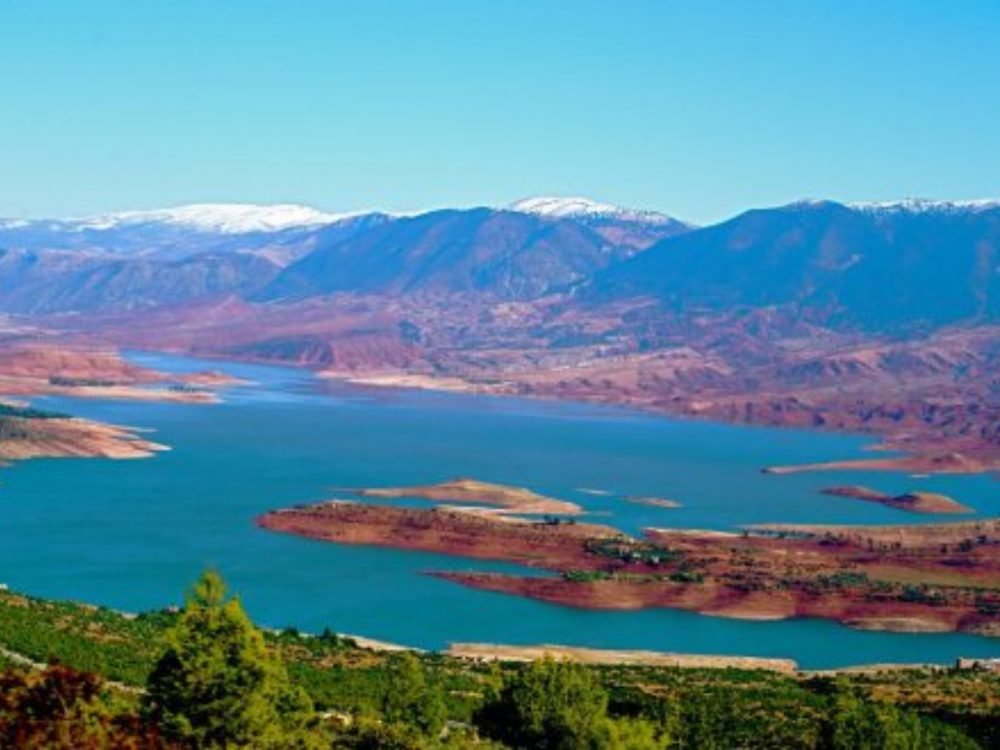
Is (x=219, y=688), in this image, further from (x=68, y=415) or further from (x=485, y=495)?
(x=68, y=415)

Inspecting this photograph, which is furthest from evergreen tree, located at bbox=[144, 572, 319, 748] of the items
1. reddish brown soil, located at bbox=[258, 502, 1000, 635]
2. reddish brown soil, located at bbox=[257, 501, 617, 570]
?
reddish brown soil, located at bbox=[257, 501, 617, 570]

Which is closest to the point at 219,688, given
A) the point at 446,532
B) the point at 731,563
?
the point at 731,563

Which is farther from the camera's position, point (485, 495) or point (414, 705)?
point (485, 495)

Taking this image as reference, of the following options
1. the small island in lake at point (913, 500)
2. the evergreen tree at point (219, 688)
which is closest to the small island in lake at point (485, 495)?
the small island in lake at point (913, 500)

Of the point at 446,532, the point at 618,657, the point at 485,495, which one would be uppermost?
the point at 485,495

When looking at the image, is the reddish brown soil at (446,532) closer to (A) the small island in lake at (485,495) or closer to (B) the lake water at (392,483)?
(B) the lake water at (392,483)

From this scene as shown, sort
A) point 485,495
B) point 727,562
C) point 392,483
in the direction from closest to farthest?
point 727,562, point 485,495, point 392,483
